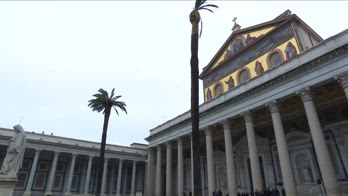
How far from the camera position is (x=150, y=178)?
100ft

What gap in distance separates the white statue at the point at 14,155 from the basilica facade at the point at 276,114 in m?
14.5

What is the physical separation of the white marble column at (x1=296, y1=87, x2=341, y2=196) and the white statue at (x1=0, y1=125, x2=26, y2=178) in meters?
16.5

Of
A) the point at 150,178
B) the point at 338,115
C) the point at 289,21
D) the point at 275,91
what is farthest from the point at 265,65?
the point at 150,178

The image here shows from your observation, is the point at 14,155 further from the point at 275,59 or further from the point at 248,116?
the point at 275,59

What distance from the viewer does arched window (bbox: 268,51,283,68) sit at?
73.1 ft

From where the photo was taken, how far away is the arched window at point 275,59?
22269 millimetres

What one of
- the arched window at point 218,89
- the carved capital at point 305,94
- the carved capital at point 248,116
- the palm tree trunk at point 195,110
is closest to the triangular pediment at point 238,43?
the arched window at point 218,89

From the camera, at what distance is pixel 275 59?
22672mm

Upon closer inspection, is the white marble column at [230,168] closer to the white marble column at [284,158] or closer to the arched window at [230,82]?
the white marble column at [284,158]

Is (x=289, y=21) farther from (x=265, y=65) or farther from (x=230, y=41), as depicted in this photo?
(x=230, y=41)

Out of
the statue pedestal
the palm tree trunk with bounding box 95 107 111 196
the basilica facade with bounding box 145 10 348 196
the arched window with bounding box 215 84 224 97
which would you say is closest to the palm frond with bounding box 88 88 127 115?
the palm tree trunk with bounding box 95 107 111 196

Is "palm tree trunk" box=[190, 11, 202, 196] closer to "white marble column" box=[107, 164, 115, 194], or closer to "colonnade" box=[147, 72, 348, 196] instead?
"colonnade" box=[147, 72, 348, 196]

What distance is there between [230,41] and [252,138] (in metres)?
13.2

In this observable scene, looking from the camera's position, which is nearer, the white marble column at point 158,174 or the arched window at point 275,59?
the arched window at point 275,59
